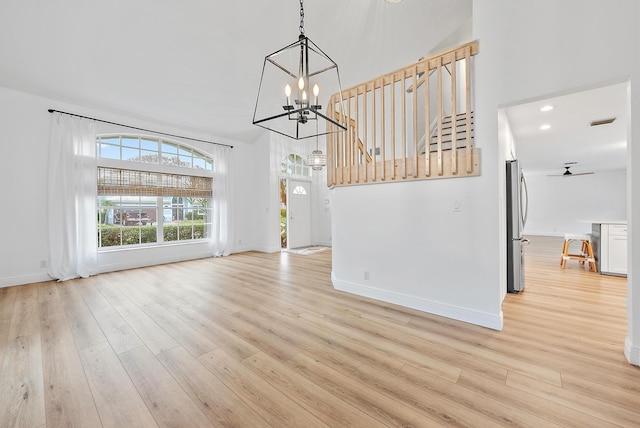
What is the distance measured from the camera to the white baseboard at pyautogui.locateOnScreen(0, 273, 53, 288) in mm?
3951

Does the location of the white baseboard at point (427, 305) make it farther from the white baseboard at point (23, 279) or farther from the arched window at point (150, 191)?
the white baseboard at point (23, 279)

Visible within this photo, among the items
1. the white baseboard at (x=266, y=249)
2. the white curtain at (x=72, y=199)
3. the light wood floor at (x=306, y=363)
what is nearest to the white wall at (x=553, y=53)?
the light wood floor at (x=306, y=363)

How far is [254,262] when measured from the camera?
575cm

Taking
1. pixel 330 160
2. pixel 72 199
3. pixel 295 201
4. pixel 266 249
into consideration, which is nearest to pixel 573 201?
pixel 295 201

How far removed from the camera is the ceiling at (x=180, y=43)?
10.8 ft

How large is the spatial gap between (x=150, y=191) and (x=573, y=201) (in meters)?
13.6

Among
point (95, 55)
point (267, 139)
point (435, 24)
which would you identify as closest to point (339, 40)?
point (435, 24)

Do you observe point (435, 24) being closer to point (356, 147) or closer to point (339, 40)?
point (339, 40)

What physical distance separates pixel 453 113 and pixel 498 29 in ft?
2.71

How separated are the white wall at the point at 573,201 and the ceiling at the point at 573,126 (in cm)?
379

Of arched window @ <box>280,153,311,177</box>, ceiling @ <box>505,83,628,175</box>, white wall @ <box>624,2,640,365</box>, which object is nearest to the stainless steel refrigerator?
ceiling @ <box>505,83,628,175</box>

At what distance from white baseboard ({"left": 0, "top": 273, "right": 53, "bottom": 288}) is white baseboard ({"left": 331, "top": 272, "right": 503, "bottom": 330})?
486cm

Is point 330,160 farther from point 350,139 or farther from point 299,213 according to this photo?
point 299,213

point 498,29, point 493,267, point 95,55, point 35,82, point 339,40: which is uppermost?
point 339,40
